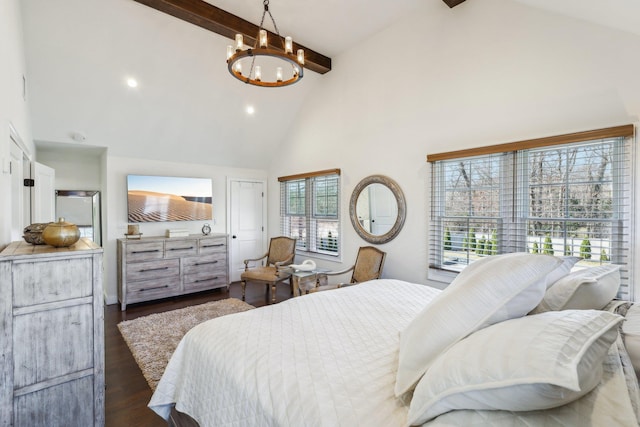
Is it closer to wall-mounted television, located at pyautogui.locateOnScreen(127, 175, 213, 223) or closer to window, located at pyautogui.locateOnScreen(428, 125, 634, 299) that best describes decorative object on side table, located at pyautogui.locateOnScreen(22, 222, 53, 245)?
wall-mounted television, located at pyautogui.locateOnScreen(127, 175, 213, 223)

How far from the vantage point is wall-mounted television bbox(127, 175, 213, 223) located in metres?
4.78

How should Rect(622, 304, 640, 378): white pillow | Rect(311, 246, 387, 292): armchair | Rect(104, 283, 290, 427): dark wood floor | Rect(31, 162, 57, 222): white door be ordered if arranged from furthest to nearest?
Rect(311, 246, 387, 292): armchair < Rect(31, 162, 57, 222): white door < Rect(104, 283, 290, 427): dark wood floor < Rect(622, 304, 640, 378): white pillow

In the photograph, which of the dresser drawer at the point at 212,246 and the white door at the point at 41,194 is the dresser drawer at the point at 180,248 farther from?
the white door at the point at 41,194

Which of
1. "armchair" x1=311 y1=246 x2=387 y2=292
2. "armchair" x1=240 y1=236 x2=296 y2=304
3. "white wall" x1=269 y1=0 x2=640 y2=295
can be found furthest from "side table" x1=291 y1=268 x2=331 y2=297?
"white wall" x1=269 y1=0 x2=640 y2=295

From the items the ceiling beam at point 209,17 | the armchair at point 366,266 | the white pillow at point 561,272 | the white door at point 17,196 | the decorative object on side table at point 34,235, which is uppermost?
the ceiling beam at point 209,17

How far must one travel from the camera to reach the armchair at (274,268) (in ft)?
14.8

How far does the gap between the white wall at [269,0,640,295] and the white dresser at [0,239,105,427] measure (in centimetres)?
309

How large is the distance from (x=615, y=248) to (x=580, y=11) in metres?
1.82

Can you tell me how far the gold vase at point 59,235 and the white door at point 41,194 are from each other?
212 cm

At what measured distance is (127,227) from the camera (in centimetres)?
477

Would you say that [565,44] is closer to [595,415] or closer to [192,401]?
[595,415]

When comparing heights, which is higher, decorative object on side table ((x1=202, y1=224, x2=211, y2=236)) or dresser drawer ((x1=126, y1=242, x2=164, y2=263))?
decorative object on side table ((x1=202, y1=224, x2=211, y2=236))

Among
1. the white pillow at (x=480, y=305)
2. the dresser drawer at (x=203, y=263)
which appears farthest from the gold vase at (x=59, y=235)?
the dresser drawer at (x=203, y=263)

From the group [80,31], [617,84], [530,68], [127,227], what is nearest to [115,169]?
[127,227]
